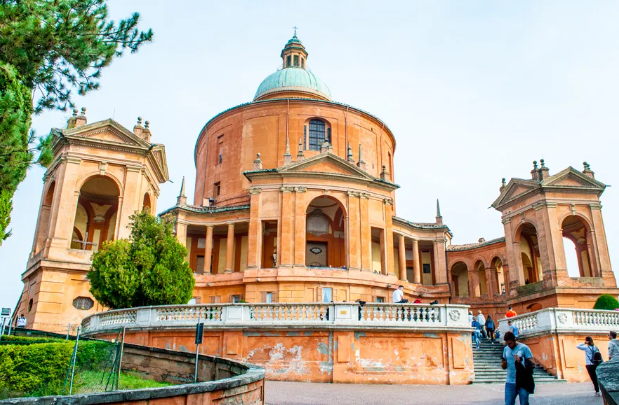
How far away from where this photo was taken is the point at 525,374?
8.67m

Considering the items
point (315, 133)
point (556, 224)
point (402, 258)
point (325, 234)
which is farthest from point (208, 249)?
point (556, 224)

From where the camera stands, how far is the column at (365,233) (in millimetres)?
29812

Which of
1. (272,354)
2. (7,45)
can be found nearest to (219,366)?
(272,354)

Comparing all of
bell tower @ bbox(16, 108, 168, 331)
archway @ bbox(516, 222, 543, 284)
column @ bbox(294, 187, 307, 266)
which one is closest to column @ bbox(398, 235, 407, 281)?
archway @ bbox(516, 222, 543, 284)

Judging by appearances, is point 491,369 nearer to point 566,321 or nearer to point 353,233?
point 566,321

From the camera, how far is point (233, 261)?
33.8 meters

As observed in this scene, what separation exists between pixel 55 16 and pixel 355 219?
69.8 feet

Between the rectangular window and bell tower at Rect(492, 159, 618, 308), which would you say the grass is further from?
bell tower at Rect(492, 159, 618, 308)

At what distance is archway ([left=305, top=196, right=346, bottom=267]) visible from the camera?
32938 millimetres

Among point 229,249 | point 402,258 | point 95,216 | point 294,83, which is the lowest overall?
point 229,249

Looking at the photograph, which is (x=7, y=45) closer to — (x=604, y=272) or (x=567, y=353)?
(x=567, y=353)

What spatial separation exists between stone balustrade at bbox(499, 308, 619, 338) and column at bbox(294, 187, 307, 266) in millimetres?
12091

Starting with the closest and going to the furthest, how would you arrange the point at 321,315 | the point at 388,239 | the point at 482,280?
the point at 321,315, the point at 388,239, the point at 482,280

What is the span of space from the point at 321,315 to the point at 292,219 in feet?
41.5
